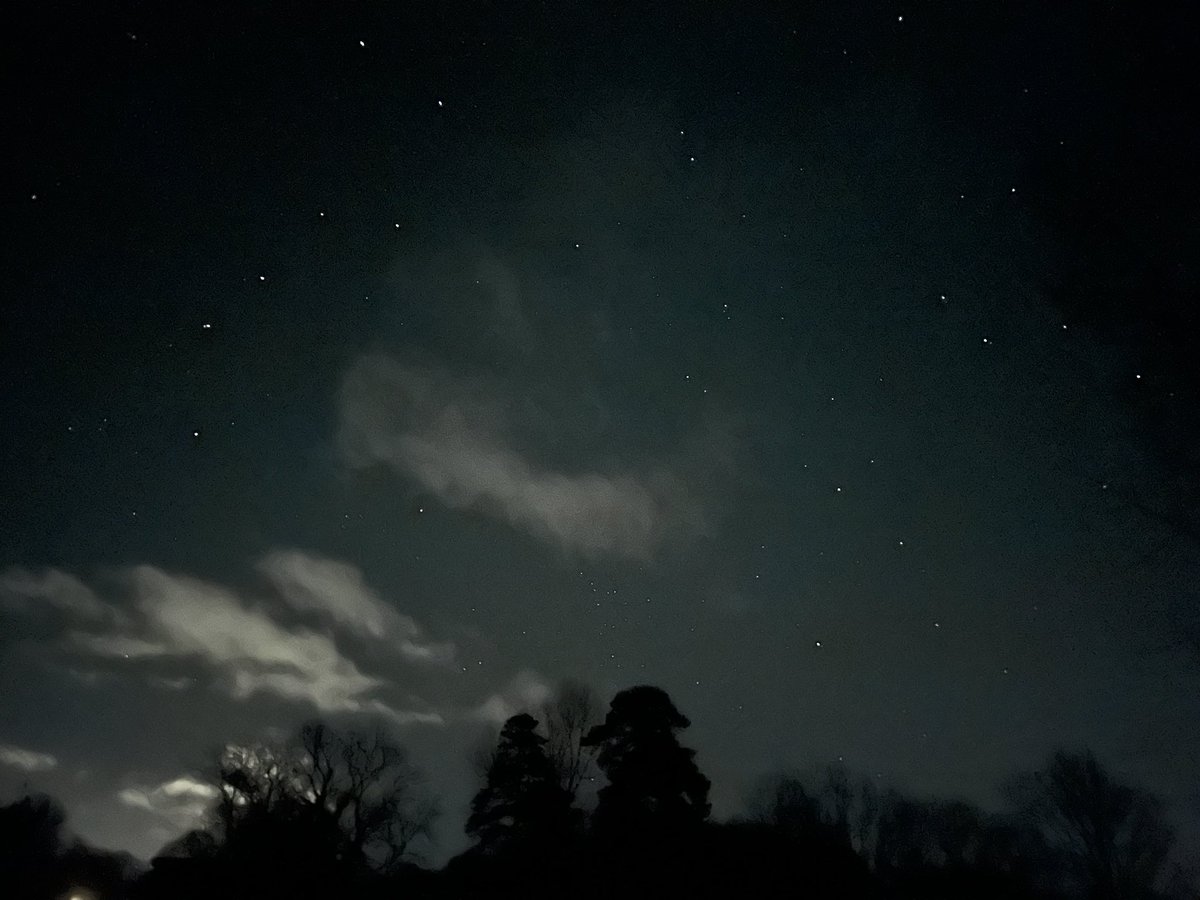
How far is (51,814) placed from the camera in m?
78.1

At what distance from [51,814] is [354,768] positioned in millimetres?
59496

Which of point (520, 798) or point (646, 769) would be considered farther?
point (520, 798)

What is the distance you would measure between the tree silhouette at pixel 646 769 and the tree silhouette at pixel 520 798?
5305 mm

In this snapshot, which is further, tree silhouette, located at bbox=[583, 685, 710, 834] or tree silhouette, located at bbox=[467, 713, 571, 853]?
tree silhouette, located at bbox=[467, 713, 571, 853]

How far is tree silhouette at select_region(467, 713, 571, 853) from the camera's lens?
31.0 metres

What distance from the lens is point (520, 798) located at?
32.4m

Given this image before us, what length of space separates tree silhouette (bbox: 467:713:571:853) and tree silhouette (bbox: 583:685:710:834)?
17.4ft

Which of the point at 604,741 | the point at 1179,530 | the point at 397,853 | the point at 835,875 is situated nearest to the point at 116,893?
the point at 397,853

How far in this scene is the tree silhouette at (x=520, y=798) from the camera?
31000 mm

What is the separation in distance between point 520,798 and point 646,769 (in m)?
8.88

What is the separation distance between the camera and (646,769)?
87.5 ft

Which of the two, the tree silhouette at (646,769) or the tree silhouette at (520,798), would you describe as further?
the tree silhouette at (520,798)

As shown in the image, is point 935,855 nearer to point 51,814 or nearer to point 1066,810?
point 1066,810

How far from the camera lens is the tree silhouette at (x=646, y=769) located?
2567cm
